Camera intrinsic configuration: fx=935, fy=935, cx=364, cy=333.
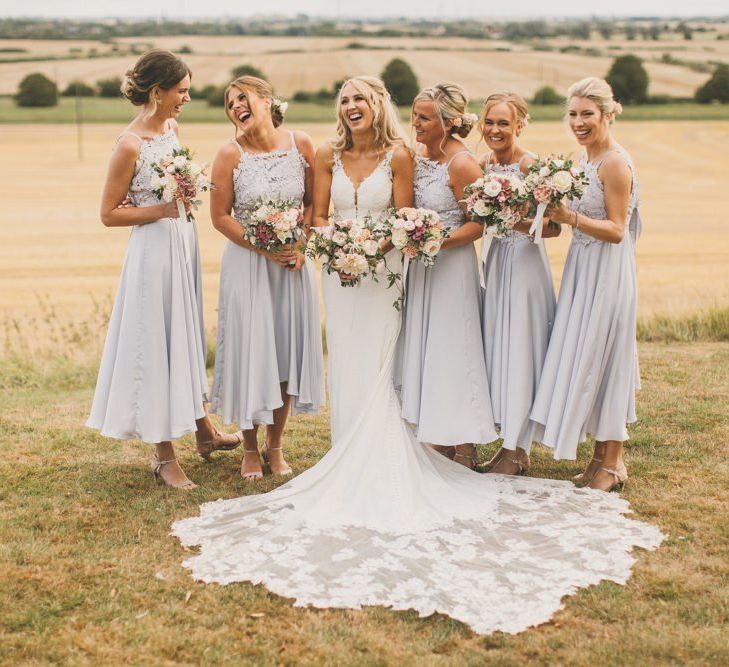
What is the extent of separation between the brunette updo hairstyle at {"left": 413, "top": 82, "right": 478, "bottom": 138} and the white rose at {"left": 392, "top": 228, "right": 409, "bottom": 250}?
31.0 inches

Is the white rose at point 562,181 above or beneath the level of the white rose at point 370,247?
above

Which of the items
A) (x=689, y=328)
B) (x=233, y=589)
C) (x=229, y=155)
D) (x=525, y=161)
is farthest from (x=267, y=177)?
(x=689, y=328)

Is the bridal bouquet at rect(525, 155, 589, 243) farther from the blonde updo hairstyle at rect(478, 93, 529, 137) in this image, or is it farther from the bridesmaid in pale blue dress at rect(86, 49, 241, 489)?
the bridesmaid in pale blue dress at rect(86, 49, 241, 489)

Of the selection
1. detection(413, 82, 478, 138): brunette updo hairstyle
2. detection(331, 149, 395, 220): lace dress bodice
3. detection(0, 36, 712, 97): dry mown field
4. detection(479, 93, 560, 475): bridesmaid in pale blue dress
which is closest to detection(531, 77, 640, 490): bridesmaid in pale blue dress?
detection(479, 93, 560, 475): bridesmaid in pale blue dress

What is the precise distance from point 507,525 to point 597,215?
2.10m

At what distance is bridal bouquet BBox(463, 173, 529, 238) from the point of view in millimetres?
5781

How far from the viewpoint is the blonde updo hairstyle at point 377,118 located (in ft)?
19.5

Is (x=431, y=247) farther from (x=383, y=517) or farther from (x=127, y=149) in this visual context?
(x=127, y=149)

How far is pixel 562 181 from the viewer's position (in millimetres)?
5711

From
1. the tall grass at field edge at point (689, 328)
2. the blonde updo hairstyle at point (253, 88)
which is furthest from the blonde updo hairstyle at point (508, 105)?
the tall grass at field edge at point (689, 328)

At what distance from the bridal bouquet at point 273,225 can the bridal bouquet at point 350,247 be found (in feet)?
0.71

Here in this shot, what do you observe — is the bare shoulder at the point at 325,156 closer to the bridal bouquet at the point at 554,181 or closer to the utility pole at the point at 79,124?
the bridal bouquet at the point at 554,181

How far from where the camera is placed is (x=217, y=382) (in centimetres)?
673

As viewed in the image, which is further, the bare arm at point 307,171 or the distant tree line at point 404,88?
the distant tree line at point 404,88
